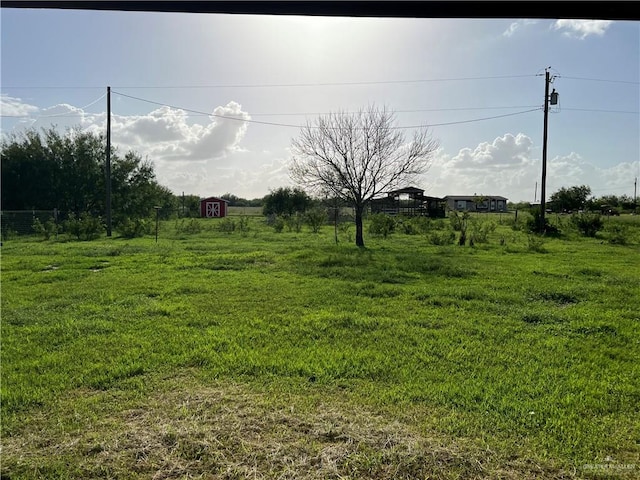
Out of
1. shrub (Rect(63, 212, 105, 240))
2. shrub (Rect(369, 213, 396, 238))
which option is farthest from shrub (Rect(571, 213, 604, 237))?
shrub (Rect(63, 212, 105, 240))

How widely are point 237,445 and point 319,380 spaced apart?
96cm

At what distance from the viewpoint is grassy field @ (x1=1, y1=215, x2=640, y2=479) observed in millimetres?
1989

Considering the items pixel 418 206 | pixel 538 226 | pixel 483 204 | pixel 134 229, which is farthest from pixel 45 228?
pixel 483 204

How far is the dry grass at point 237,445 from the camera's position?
188cm

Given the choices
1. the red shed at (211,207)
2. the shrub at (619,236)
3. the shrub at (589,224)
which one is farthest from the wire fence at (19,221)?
the shrub at (589,224)

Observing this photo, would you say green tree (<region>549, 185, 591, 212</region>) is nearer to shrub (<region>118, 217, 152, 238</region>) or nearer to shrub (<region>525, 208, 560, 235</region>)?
shrub (<region>525, 208, 560, 235</region>)

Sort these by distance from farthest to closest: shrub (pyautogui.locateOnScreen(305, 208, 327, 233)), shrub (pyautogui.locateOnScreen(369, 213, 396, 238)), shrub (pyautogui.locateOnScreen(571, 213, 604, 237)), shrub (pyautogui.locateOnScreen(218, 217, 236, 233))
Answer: shrub (pyautogui.locateOnScreen(305, 208, 327, 233)) → shrub (pyautogui.locateOnScreen(218, 217, 236, 233)) → shrub (pyautogui.locateOnScreen(571, 213, 604, 237)) → shrub (pyautogui.locateOnScreen(369, 213, 396, 238))

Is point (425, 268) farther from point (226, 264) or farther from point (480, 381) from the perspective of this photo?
point (480, 381)

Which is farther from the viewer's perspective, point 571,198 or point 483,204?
point 483,204

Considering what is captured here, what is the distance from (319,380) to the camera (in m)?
2.93

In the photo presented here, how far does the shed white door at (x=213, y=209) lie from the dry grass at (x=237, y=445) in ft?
122

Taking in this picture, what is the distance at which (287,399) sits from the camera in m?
2.62

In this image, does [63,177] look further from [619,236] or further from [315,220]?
[619,236]

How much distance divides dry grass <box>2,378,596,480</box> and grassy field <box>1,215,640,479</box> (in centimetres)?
1
